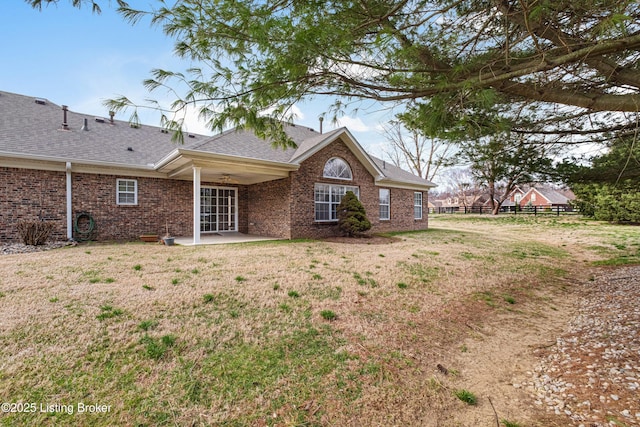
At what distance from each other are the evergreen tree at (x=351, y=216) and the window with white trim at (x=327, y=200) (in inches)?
22.2

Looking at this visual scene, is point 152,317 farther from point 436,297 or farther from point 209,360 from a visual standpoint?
point 436,297

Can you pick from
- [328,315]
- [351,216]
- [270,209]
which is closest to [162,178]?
[270,209]

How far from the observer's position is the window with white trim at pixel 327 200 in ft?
39.3

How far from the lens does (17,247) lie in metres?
7.83

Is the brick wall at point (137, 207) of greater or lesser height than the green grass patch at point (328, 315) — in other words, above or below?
above

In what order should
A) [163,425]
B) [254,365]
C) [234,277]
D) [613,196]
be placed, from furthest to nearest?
[613,196] → [234,277] → [254,365] → [163,425]

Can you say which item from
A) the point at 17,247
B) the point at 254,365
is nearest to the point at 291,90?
the point at 254,365

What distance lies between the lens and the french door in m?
12.8

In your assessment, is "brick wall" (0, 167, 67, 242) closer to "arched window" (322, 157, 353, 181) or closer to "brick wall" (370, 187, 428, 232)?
"arched window" (322, 157, 353, 181)

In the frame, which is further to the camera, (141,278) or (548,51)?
(141,278)

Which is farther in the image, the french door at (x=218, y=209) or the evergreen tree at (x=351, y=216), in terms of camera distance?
the french door at (x=218, y=209)

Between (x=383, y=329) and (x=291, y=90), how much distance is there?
3.33 m

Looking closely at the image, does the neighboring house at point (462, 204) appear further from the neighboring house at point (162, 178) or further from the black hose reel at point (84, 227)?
A: the black hose reel at point (84, 227)

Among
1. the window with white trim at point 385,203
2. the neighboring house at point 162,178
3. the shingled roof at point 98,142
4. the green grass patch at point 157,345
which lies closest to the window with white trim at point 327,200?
the neighboring house at point 162,178
